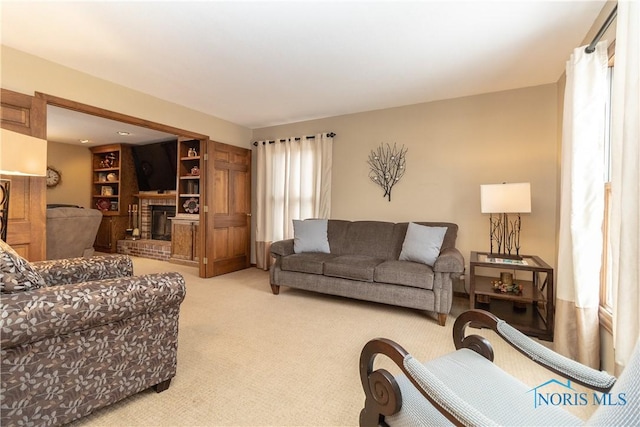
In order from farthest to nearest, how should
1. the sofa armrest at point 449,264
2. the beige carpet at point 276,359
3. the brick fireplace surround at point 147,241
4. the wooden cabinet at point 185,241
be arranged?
the brick fireplace surround at point 147,241, the wooden cabinet at point 185,241, the sofa armrest at point 449,264, the beige carpet at point 276,359

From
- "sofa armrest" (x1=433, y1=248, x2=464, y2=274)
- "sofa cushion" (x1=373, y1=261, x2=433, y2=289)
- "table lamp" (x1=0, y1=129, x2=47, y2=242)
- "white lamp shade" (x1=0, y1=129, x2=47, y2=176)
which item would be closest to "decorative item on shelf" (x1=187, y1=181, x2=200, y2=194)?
"table lamp" (x1=0, y1=129, x2=47, y2=242)

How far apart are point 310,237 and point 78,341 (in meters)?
2.71

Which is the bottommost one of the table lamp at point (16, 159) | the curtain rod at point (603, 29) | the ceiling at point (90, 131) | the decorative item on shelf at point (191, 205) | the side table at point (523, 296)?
the side table at point (523, 296)

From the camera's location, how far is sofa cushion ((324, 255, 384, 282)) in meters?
3.11

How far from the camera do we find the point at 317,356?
2.17 meters

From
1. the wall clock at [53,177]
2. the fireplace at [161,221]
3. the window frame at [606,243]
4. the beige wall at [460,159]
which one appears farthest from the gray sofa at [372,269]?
the wall clock at [53,177]

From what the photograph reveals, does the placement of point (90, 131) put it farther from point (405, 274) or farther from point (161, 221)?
point (405, 274)

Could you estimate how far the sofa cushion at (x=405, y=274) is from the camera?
2.85 m

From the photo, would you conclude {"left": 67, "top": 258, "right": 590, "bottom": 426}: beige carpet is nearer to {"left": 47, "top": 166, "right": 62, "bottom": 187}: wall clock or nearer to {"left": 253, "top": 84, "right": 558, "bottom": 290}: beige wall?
{"left": 253, "top": 84, "right": 558, "bottom": 290}: beige wall

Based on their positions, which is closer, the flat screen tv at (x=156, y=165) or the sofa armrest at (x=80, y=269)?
the sofa armrest at (x=80, y=269)

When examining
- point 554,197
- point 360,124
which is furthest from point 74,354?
point 554,197

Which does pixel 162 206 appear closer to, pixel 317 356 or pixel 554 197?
pixel 317 356

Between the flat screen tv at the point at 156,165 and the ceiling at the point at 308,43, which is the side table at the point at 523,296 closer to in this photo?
the ceiling at the point at 308,43

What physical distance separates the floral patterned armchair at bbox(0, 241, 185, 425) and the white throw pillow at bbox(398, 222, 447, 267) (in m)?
2.39
